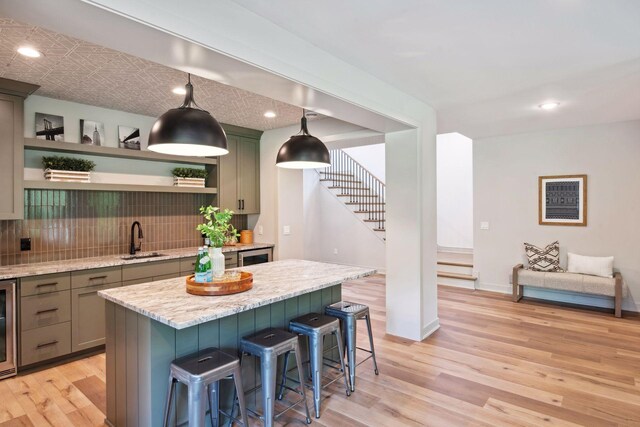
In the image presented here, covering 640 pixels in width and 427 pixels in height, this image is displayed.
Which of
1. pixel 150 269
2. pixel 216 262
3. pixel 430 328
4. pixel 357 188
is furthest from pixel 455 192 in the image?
pixel 216 262

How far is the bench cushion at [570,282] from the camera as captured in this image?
15.0 ft

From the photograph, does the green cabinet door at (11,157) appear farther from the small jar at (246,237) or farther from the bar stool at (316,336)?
the bar stool at (316,336)

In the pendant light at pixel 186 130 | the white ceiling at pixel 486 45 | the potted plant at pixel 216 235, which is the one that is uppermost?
the white ceiling at pixel 486 45

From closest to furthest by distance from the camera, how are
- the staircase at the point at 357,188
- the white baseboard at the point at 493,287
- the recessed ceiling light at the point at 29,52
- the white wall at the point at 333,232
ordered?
the recessed ceiling light at the point at 29,52, the white baseboard at the point at 493,287, the white wall at the point at 333,232, the staircase at the point at 357,188

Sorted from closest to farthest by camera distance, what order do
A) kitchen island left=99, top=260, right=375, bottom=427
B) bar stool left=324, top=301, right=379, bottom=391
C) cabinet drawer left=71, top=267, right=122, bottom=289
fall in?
kitchen island left=99, top=260, right=375, bottom=427 → bar stool left=324, top=301, right=379, bottom=391 → cabinet drawer left=71, top=267, right=122, bottom=289

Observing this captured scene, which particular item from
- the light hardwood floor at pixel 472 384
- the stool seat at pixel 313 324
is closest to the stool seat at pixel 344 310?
the stool seat at pixel 313 324

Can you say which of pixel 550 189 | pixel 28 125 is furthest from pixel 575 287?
pixel 28 125

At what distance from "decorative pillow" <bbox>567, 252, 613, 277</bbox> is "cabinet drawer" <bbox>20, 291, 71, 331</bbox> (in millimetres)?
6042

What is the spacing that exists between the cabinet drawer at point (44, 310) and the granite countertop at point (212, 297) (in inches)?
53.4

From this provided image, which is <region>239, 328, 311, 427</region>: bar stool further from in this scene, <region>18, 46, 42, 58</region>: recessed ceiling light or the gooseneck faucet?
<region>18, 46, 42, 58</region>: recessed ceiling light

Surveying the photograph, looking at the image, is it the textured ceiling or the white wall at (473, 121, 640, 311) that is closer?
the textured ceiling

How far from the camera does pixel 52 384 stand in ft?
9.73

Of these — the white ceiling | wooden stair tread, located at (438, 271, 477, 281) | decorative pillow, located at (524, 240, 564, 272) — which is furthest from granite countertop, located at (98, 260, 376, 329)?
wooden stair tread, located at (438, 271, 477, 281)

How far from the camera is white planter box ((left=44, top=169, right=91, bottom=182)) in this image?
357cm
